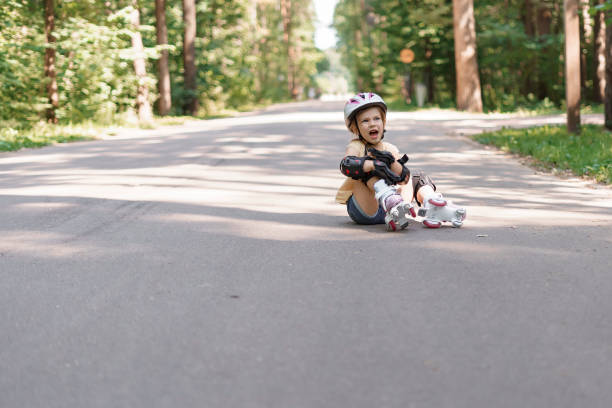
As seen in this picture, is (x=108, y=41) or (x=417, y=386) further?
(x=108, y=41)

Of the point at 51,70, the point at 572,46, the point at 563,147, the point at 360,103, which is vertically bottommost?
the point at 563,147

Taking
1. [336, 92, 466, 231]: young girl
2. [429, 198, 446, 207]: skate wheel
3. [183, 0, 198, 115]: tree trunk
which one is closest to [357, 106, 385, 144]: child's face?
[336, 92, 466, 231]: young girl

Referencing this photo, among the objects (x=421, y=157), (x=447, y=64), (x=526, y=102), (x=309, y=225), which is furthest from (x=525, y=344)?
(x=447, y=64)

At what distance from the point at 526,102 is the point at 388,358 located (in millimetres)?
27313

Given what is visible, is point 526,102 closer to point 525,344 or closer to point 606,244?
point 606,244

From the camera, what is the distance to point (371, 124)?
6.46m

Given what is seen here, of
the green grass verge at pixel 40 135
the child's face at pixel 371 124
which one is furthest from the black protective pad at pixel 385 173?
the green grass verge at pixel 40 135

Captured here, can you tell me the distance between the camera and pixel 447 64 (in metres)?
33.7

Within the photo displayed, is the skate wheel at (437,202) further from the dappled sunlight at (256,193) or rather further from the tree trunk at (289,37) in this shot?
the tree trunk at (289,37)

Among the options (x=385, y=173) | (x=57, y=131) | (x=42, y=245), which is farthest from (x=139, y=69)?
(x=385, y=173)

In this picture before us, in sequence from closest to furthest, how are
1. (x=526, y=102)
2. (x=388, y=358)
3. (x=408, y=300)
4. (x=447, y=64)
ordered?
1. (x=388, y=358)
2. (x=408, y=300)
3. (x=526, y=102)
4. (x=447, y=64)

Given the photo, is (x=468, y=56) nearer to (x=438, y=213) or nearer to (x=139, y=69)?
(x=139, y=69)

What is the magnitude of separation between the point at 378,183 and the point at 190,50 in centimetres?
2777

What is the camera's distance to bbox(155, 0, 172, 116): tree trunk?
29.5 meters
